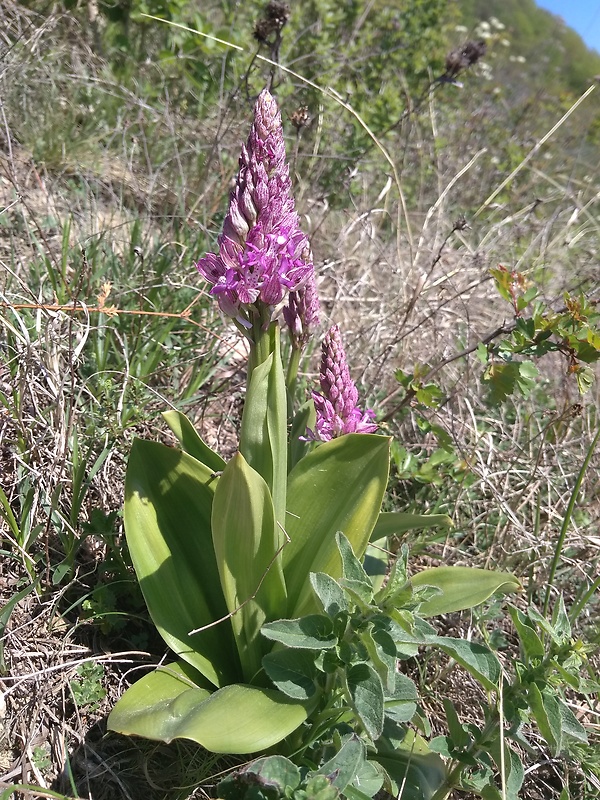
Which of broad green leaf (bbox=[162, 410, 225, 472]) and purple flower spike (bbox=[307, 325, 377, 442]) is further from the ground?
purple flower spike (bbox=[307, 325, 377, 442])

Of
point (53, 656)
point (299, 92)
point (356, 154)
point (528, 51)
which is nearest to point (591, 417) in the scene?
point (356, 154)

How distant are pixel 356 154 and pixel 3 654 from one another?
3887mm

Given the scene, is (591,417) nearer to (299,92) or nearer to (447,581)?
(447,581)

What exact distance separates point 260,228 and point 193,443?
0.69 metres

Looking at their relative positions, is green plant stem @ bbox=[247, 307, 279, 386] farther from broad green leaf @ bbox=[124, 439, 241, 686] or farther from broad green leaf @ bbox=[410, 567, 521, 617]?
broad green leaf @ bbox=[410, 567, 521, 617]

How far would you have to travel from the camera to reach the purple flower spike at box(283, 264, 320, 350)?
1.74 meters

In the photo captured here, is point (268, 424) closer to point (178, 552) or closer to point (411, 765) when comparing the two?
point (178, 552)

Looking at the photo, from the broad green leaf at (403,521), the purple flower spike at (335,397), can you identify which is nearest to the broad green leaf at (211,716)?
the broad green leaf at (403,521)

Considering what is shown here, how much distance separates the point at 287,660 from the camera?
1.40 metres

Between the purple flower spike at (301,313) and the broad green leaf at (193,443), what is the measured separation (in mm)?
399

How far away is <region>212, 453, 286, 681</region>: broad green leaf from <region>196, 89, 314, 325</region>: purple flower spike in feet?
1.30

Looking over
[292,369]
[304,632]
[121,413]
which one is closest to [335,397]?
[292,369]

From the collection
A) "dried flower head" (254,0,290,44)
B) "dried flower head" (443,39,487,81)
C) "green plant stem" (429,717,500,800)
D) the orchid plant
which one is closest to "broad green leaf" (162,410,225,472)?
the orchid plant

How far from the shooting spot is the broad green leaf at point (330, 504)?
156cm
